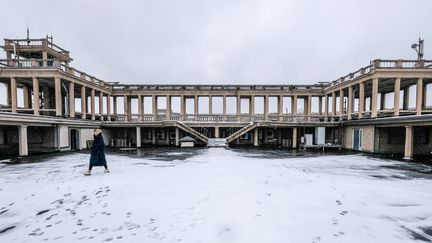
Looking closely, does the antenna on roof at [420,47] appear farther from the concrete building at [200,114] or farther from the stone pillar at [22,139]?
the stone pillar at [22,139]

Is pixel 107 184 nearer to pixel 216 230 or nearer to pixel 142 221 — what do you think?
pixel 142 221

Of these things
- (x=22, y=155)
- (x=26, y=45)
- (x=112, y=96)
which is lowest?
(x=22, y=155)

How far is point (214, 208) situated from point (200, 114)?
71.3 ft

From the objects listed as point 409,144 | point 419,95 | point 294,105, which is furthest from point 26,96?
point 419,95

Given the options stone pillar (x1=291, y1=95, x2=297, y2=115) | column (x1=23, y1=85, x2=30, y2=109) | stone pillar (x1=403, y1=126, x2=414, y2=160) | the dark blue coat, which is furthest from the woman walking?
stone pillar (x1=291, y1=95, x2=297, y2=115)

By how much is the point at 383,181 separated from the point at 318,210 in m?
5.51

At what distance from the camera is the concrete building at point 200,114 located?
19.3m

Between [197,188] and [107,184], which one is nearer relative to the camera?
[197,188]

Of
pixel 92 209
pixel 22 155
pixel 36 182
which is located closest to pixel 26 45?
pixel 22 155

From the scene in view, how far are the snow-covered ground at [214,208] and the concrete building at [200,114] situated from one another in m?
11.5

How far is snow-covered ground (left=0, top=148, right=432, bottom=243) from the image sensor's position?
170 inches

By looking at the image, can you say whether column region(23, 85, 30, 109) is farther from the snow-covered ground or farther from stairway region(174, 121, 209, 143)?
the snow-covered ground

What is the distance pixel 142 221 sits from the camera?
493 centimetres

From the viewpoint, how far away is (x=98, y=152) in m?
9.47
